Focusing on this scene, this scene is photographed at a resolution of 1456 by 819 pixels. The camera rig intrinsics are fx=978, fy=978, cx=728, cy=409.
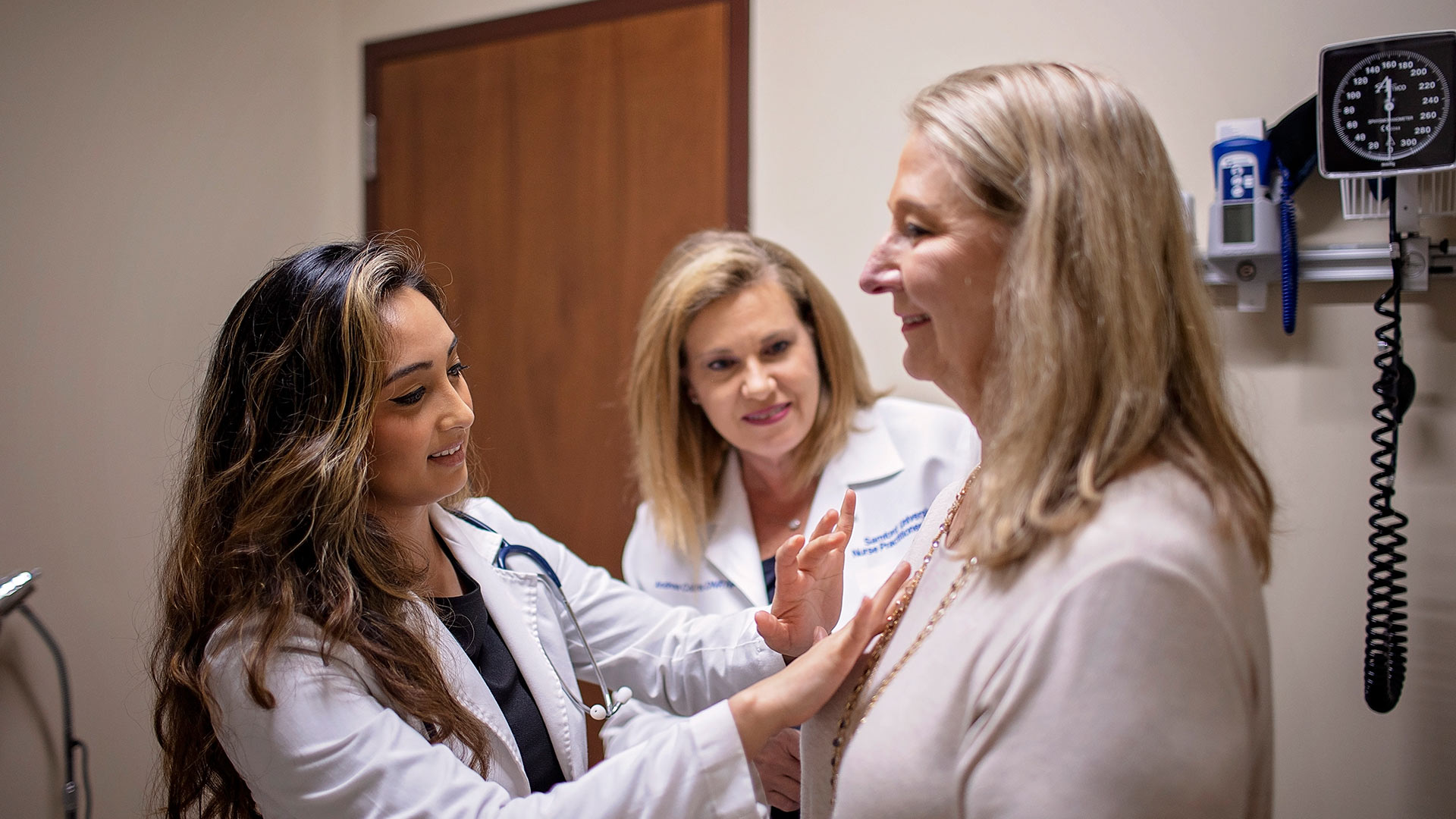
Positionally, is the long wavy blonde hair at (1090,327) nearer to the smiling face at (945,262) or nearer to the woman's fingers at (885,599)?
the smiling face at (945,262)

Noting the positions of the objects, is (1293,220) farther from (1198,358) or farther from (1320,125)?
(1198,358)

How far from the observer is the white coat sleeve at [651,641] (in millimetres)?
1504

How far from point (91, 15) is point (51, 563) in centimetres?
108

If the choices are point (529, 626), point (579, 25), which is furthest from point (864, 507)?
point (579, 25)

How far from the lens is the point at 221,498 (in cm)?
117

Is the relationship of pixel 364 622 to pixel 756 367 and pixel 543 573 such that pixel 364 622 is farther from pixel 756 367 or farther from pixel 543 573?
pixel 756 367

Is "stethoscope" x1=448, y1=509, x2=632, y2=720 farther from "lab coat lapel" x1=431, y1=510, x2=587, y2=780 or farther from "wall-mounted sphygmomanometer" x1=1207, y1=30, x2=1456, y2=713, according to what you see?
"wall-mounted sphygmomanometer" x1=1207, y1=30, x2=1456, y2=713

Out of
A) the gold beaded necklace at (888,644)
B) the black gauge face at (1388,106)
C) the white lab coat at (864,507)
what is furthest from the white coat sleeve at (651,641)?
the black gauge face at (1388,106)

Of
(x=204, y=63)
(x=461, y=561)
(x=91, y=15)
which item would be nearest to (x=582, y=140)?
(x=204, y=63)

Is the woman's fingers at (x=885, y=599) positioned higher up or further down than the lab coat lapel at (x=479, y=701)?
higher up

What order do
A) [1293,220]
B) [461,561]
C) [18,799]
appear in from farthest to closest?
[18,799] < [1293,220] < [461,561]

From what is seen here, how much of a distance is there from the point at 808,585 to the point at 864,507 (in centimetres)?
64

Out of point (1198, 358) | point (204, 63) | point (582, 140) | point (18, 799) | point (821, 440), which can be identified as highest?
point (204, 63)

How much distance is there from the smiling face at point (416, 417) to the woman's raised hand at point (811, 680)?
0.48 metres
